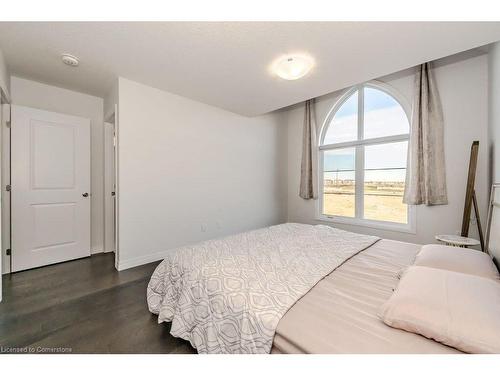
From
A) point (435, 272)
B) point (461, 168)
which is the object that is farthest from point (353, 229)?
point (435, 272)

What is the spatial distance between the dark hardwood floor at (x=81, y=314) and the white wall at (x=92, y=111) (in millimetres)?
834

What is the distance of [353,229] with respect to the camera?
354cm

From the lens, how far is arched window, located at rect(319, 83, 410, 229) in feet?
10.4

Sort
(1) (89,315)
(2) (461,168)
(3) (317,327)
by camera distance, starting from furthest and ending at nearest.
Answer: (2) (461,168) → (1) (89,315) → (3) (317,327)

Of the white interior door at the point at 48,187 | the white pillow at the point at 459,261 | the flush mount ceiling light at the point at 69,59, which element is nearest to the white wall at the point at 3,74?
the white interior door at the point at 48,187

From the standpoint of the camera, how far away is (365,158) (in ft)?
11.4

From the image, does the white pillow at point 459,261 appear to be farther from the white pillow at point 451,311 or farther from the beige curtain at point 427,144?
the beige curtain at point 427,144

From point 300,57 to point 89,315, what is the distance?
2.91 m

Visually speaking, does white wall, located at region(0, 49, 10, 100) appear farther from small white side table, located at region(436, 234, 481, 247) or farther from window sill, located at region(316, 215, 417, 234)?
small white side table, located at region(436, 234, 481, 247)

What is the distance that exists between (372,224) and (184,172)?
3.09 metres

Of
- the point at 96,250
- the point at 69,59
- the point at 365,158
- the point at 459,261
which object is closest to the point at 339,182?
the point at 365,158

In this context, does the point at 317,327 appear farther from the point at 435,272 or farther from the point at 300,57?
the point at 300,57

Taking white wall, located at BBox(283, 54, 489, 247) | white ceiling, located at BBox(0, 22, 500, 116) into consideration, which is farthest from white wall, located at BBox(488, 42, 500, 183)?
white ceiling, located at BBox(0, 22, 500, 116)

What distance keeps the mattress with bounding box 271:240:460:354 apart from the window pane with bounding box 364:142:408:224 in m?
2.20
